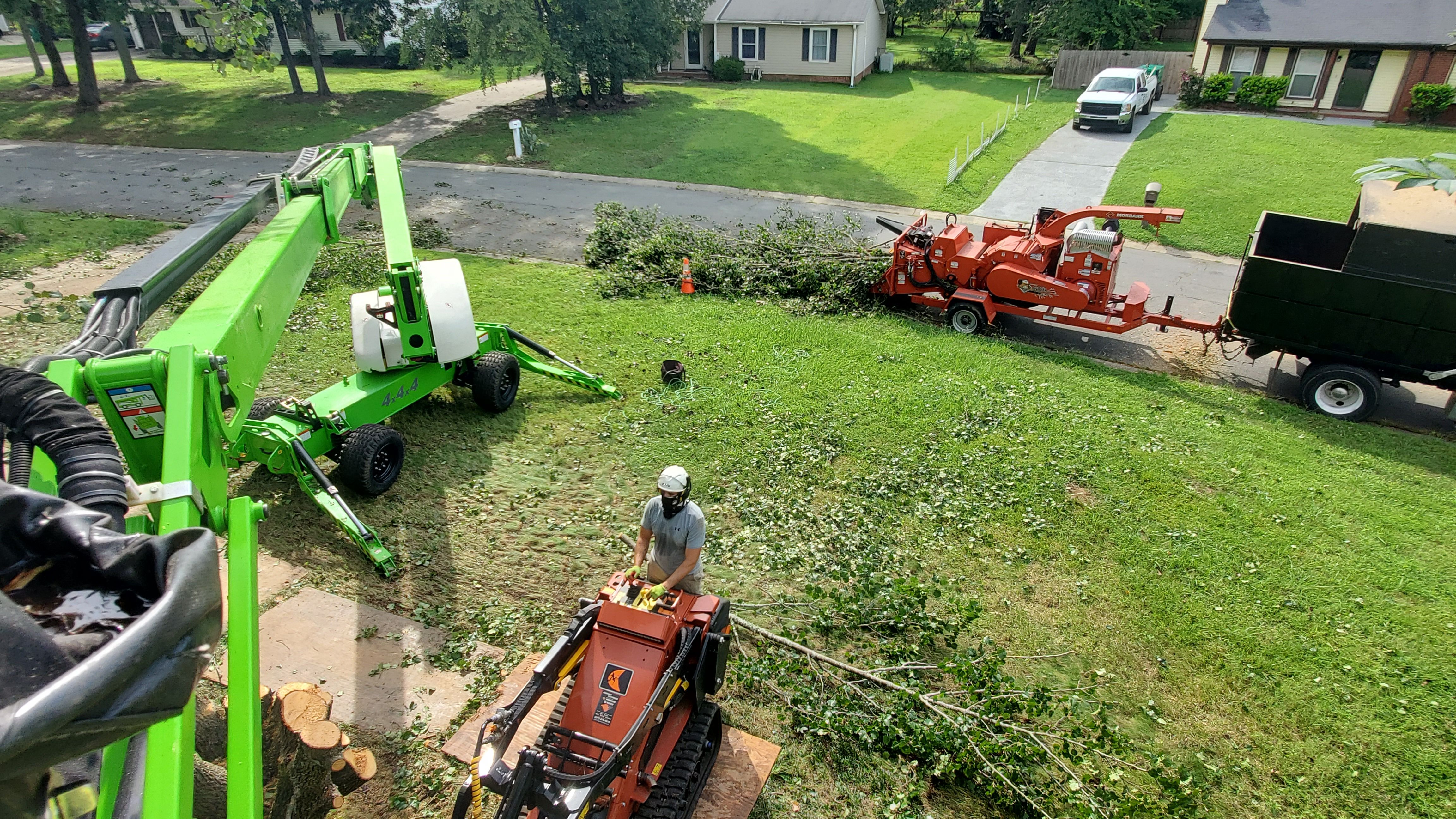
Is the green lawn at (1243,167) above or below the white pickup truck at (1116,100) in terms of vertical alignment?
below

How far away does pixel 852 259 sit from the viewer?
15250mm

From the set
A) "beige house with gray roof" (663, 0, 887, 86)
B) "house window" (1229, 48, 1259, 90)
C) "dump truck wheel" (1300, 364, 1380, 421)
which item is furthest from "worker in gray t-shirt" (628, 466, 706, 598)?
"house window" (1229, 48, 1259, 90)

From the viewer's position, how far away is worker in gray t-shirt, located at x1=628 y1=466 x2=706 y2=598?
589 cm

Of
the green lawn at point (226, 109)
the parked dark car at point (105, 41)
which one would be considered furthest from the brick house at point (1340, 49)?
the parked dark car at point (105, 41)

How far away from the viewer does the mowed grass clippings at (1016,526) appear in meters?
6.81

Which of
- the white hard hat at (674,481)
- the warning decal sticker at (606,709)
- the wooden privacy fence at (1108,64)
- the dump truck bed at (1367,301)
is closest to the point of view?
the warning decal sticker at (606,709)

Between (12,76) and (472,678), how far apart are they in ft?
143

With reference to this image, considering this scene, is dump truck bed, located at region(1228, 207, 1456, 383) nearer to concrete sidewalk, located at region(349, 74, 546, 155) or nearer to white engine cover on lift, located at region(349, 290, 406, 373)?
white engine cover on lift, located at region(349, 290, 406, 373)

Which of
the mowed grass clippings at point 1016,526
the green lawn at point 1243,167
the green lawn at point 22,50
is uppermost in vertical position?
the green lawn at point 22,50

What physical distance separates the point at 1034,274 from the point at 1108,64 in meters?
25.8

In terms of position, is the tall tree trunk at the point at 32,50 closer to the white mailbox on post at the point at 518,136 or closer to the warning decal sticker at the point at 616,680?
the white mailbox on post at the point at 518,136

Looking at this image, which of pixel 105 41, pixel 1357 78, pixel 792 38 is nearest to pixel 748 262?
pixel 792 38

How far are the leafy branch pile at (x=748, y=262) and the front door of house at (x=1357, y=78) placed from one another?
74.8 ft

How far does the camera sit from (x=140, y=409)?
4141mm
